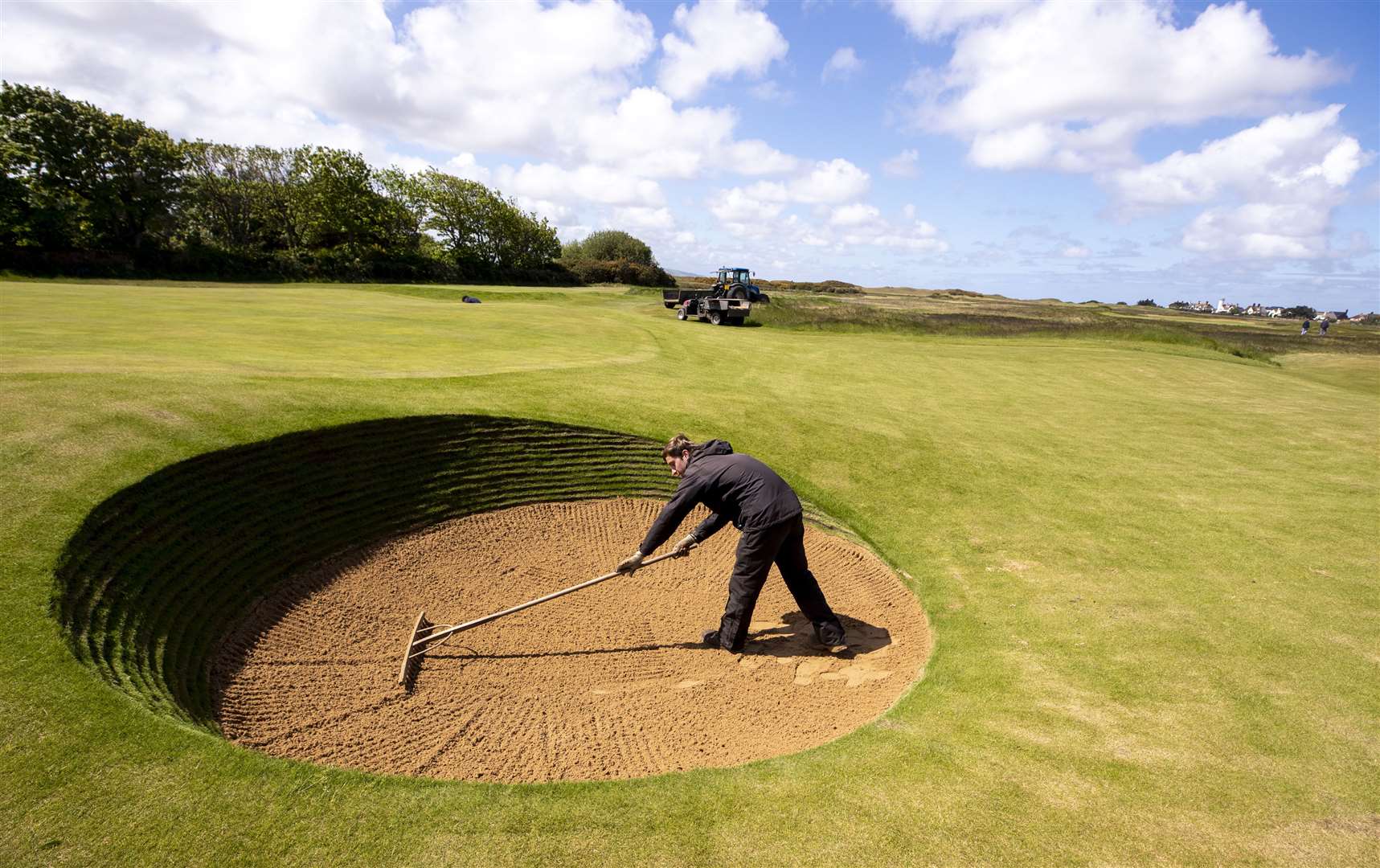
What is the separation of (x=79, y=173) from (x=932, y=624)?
6566 cm

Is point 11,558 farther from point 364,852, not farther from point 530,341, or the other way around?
point 530,341

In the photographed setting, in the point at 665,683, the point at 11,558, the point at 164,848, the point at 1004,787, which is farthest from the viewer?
the point at 665,683

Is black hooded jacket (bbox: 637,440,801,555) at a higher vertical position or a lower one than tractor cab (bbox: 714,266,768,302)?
lower

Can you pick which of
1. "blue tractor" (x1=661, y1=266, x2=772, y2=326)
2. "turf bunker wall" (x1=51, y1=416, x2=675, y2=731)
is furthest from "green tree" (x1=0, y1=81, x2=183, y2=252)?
"turf bunker wall" (x1=51, y1=416, x2=675, y2=731)

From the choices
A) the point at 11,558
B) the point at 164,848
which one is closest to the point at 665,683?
the point at 164,848

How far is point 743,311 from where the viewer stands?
1752 inches

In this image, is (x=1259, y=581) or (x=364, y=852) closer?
(x=364, y=852)

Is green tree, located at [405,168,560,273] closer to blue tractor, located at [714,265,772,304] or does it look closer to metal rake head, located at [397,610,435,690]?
blue tractor, located at [714,265,772,304]

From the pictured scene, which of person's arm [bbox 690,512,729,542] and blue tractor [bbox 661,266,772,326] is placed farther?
blue tractor [bbox 661,266,772,326]

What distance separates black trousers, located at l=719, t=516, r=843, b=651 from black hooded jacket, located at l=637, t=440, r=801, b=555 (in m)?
0.16

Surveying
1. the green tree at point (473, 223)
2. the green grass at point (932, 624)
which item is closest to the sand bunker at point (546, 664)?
the green grass at point (932, 624)

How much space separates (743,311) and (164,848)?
1666 inches

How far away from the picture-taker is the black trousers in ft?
26.4

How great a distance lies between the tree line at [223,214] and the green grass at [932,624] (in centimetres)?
3532
